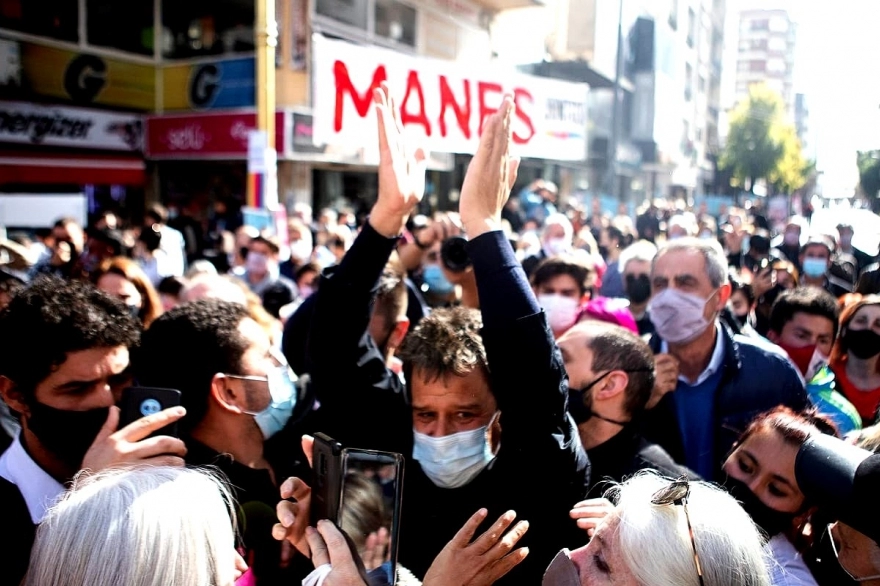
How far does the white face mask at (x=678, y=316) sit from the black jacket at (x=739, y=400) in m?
0.28

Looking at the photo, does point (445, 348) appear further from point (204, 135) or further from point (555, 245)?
point (204, 135)

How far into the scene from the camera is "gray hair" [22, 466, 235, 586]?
1.16 metres

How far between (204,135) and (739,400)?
40.2ft

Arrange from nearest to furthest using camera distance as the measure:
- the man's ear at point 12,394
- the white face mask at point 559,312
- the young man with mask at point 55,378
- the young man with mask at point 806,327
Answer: the young man with mask at point 55,378, the man's ear at point 12,394, the young man with mask at point 806,327, the white face mask at point 559,312

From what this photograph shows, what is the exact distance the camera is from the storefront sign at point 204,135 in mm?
12531

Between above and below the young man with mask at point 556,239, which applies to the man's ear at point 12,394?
below

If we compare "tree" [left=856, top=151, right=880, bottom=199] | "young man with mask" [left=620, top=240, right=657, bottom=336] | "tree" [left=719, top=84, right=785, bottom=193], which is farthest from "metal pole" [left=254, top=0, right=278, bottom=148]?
"tree" [left=719, top=84, right=785, bottom=193]

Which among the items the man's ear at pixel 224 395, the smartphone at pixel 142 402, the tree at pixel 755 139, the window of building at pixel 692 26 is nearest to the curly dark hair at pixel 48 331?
the man's ear at pixel 224 395

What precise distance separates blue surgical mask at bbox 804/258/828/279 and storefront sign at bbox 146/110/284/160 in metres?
8.75

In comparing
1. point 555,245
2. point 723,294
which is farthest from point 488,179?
point 555,245

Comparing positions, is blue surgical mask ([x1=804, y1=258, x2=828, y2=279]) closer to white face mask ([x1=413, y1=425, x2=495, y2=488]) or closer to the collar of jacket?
the collar of jacket

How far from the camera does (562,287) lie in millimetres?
3898

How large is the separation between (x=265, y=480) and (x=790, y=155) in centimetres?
5476

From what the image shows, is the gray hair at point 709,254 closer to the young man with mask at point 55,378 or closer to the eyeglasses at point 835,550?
the eyeglasses at point 835,550
